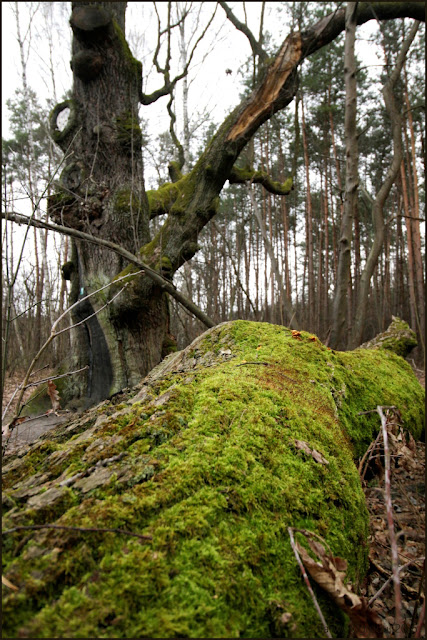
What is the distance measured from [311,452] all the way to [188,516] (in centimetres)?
65

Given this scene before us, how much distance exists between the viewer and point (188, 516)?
91cm

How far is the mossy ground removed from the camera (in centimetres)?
71

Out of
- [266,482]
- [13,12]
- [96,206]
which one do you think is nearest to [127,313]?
[96,206]

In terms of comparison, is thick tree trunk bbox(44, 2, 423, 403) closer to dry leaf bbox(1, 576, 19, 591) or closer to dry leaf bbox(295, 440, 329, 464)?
dry leaf bbox(295, 440, 329, 464)

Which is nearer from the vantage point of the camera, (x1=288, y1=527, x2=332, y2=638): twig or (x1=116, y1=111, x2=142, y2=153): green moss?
(x1=288, y1=527, x2=332, y2=638): twig

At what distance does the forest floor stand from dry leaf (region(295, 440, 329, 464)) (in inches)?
8.9

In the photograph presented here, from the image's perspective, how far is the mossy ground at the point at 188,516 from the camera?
713mm

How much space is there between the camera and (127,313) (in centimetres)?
454

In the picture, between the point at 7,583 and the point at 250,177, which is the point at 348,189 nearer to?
the point at 250,177

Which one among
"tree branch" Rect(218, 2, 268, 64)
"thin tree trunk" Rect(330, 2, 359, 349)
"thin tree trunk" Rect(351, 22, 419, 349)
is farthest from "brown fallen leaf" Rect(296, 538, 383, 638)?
"tree branch" Rect(218, 2, 268, 64)

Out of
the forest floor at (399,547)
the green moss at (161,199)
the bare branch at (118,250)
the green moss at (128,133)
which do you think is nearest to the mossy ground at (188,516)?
the forest floor at (399,547)

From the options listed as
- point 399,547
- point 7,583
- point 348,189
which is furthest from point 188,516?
point 348,189

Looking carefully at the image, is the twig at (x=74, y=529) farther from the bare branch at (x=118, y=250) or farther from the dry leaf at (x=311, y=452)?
the bare branch at (x=118, y=250)

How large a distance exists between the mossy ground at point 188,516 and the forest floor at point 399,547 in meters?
0.21
